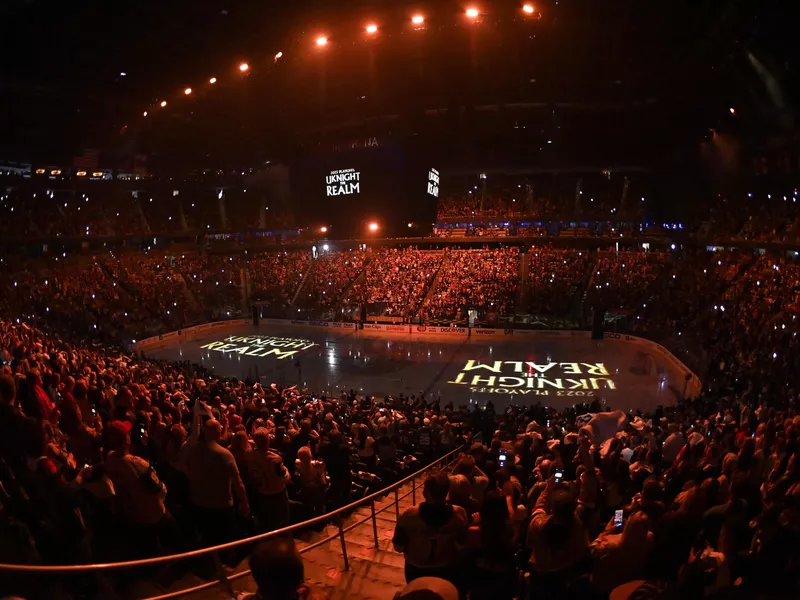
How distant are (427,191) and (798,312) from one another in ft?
52.0

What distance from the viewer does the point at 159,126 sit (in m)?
41.1

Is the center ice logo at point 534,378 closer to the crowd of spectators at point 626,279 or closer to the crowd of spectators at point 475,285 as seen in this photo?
the crowd of spectators at point 475,285

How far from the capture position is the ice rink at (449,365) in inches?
819

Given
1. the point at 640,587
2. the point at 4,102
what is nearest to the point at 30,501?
the point at 640,587

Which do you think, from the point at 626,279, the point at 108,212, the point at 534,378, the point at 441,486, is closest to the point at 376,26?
the point at 534,378

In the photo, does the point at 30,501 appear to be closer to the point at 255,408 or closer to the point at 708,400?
the point at 255,408

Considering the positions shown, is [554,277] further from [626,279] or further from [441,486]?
[441,486]

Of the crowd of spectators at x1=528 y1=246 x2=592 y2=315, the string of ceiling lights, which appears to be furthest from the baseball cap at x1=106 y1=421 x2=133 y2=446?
the crowd of spectators at x1=528 y1=246 x2=592 y2=315

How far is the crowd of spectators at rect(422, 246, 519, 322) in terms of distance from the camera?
34.5 metres

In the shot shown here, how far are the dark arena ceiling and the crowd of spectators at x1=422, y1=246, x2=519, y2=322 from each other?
9.04 meters

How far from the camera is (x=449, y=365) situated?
2562 cm

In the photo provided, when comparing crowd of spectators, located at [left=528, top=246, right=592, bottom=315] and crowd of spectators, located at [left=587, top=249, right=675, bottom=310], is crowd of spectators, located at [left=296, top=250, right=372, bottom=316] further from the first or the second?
crowd of spectators, located at [left=587, top=249, right=675, bottom=310]

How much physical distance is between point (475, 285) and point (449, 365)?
12.2m

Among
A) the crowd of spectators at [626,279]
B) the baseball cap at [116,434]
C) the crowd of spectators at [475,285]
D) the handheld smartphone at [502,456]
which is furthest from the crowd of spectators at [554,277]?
the baseball cap at [116,434]
